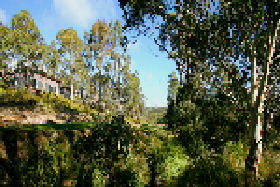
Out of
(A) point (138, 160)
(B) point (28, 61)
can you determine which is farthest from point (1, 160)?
(B) point (28, 61)

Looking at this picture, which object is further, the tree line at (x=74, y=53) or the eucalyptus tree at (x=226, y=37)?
the tree line at (x=74, y=53)

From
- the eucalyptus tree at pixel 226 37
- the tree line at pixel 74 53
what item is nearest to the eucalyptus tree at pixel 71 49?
the tree line at pixel 74 53

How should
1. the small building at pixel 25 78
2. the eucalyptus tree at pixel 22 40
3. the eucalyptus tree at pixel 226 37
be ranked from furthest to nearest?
1. the small building at pixel 25 78
2. the eucalyptus tree at pixel 22 40
3. the eucalyptus tree at pixel 226 37

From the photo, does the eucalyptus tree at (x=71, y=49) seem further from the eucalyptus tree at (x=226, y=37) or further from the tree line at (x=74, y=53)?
the eucalyptus tree at (x=226, y=37)

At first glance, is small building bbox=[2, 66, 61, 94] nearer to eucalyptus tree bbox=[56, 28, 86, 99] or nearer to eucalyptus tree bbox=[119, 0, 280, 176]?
eucalyptus tree bbox=[56, 28, 86, 99]

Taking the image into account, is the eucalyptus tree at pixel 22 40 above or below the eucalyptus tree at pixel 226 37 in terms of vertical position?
above

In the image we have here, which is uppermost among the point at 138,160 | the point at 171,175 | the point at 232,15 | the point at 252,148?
the point at 232,15

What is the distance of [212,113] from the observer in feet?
37.4

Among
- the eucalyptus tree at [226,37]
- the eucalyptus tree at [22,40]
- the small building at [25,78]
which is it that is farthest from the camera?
the small building at [25,78]

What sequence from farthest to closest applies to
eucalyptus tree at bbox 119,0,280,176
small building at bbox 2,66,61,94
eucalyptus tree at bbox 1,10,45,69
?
small building at bbox 2,66,61,94, eucalyptus tree at bbox 1,10,45,69, eucalyptus tree at bbox 119,0,280,176

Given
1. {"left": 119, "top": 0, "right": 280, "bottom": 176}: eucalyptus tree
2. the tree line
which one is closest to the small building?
the tree line

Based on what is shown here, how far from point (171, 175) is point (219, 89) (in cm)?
467

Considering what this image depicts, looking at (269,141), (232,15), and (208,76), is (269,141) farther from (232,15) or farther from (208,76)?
(232,15)

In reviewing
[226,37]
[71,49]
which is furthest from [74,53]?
[226,37]
